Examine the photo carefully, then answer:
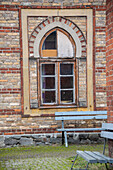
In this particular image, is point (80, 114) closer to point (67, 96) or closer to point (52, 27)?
point (67, 96)

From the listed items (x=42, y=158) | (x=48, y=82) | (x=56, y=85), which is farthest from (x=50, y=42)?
(x=42, y=158)

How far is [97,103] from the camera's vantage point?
1000 cm

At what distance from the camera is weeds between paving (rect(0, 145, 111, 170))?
6683 millimetres

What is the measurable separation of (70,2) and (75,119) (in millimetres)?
3484

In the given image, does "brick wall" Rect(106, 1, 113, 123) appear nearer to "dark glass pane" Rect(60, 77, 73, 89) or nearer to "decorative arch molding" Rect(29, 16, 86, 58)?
"decorative arch molding" Rect(29, 16, 86, 58)

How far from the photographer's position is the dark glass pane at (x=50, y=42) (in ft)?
32.8

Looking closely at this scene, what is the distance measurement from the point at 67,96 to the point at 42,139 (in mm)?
1480

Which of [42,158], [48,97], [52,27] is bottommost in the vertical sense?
[42,158]

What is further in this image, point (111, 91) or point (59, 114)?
point (59, 114)

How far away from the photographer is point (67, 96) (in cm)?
1006

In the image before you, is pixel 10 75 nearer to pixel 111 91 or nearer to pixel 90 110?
pixel 90 110

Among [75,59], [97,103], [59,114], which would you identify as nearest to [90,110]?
[97,103]

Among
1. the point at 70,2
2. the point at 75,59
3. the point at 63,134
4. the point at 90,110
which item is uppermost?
the point at 70,2

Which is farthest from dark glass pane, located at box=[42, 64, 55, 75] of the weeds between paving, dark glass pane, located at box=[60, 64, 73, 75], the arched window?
the weeds between paving
